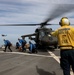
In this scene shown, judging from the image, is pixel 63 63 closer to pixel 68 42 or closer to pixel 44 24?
pixel 68 42

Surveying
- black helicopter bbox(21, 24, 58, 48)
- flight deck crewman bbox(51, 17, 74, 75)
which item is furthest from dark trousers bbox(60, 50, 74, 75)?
black helicopter bbox(21, 24, 58, 48)

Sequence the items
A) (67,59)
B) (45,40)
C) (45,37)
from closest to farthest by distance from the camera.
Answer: (67,59), (45,40), (45,37)

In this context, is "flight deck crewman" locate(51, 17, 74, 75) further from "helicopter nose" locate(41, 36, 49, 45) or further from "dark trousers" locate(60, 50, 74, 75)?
"helicopter nose" locate(41, 36, 49, 45)

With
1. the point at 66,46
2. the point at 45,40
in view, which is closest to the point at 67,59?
the point at 66,46

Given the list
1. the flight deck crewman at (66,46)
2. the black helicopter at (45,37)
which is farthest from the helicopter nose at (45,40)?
the flight deck crewman at (66,46)

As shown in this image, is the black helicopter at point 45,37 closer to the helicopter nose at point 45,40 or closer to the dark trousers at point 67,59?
the helicopter nose at point 45,40

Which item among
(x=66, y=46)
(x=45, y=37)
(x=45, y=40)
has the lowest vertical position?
(x=66, y=46)

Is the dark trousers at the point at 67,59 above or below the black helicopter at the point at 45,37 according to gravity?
below

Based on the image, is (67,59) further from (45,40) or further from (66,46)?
(45,40)

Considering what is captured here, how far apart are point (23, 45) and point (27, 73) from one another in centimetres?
1517

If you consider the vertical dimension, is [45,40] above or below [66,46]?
above

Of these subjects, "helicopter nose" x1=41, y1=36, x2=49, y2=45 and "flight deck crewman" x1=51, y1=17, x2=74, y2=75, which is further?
"helicopter nose" x1=41, y1=36, x2=49, y2=45

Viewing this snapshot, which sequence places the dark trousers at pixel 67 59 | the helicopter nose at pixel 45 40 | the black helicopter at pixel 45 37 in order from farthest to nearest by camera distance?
1. the black helicopter at pixel 45 37
2. the helicopter nose at pixel 45 40
3. the dark trousers at pixel 67 59

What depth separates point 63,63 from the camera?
8352 millimetres
